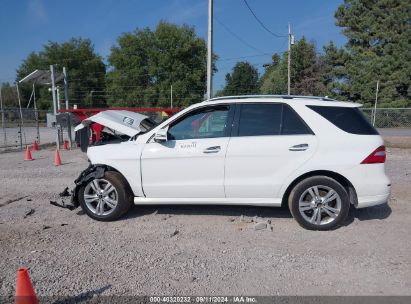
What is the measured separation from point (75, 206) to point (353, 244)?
4.03 meters

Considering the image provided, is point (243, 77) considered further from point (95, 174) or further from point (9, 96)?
point (95, 174)

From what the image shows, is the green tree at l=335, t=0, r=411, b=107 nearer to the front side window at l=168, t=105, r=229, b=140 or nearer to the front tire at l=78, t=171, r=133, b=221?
the front side window at l=168, t=105, r=229, b=140

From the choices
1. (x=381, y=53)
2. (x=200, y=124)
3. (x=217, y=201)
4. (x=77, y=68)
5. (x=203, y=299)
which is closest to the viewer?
Result: (x=203, y=299)

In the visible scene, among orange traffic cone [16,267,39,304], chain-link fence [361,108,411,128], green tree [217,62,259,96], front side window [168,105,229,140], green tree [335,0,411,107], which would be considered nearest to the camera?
orange traffic cone [16,267,39,304]

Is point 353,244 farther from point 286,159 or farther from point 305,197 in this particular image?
point 286,159

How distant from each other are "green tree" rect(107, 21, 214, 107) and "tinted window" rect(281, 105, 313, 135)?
45.5 m

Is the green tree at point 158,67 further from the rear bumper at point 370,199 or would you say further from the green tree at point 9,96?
the rear bumper at point 370,199

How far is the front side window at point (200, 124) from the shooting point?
4.93 m

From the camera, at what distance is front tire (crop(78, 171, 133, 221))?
504 centimetres

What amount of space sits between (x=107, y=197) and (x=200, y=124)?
175 centimetres

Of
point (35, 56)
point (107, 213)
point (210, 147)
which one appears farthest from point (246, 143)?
point (35, 56)

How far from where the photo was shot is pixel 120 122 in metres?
5.91

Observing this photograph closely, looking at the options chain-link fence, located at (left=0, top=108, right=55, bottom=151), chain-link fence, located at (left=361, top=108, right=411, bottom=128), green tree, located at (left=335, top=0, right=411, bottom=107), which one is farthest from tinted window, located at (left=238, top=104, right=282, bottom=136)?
green tree, located at (left=335, top=0, right=411, bottom=107)

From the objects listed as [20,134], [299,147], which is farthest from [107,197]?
[20,134]
